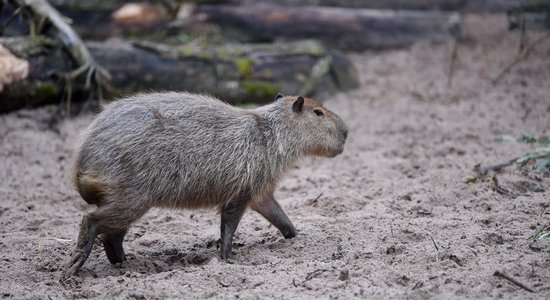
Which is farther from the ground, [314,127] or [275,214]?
[314,127]

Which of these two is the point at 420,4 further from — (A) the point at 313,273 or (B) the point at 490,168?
(A) the point at 313,273

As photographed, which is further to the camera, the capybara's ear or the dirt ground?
the capybara's ear

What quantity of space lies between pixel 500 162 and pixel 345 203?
5.36 ft

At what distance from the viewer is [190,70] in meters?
8.71

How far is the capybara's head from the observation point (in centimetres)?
540

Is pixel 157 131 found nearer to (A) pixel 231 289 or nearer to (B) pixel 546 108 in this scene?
(A) pixel 231 289

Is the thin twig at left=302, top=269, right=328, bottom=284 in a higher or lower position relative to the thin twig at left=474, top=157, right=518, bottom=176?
lower

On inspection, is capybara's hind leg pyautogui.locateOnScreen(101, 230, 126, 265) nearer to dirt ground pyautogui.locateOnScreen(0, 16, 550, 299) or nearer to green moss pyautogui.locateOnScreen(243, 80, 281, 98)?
dirt ground pyautogui.locateOnScreen(0, 16, 550, 299)

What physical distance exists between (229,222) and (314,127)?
1.08 meters

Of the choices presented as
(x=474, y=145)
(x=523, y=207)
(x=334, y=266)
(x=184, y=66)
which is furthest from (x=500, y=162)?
(x=184, y=66)

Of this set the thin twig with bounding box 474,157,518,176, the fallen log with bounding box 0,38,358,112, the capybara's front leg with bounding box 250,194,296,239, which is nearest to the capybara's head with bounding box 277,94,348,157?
the capybara's front leg with bounding box 250,194,296,239

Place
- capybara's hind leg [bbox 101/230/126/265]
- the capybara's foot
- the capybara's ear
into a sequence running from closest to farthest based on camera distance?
1. the capybara's foot
2. capybara's hind leg [bbox 101/230/126/265]
3. the capybara's ear

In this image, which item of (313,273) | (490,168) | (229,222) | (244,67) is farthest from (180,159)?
(244,67)

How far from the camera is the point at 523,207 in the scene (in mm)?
5004
